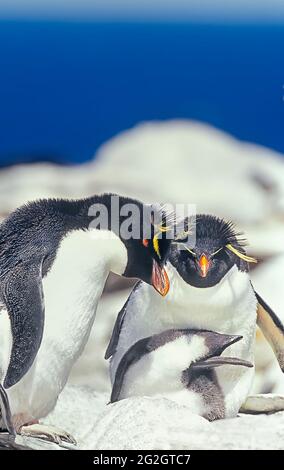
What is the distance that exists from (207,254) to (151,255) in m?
0.14

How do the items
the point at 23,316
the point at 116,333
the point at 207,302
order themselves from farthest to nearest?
the point at 116,333
the point at 207,302
the point at 23,316

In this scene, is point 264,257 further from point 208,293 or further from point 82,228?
point 82,228

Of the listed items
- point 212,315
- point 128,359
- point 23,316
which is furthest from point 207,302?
point 23,316

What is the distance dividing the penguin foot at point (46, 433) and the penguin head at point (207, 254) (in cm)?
51

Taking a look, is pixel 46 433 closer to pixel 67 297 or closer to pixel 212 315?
pixel 67 297

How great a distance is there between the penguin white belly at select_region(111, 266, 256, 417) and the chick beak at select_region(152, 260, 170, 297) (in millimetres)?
41

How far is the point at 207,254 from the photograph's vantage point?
8.21 ft

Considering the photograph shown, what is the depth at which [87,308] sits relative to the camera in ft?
8.27

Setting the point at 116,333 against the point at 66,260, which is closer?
the point at 66,260

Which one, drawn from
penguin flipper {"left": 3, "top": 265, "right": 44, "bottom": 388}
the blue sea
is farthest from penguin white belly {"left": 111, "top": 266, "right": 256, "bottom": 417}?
the blue sea

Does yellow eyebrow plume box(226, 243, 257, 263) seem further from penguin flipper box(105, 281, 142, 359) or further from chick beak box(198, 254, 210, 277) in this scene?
penguin flipper box(105, 281, 142, 359)

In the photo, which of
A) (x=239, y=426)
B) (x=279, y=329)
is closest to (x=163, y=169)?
(x=279, y=329)

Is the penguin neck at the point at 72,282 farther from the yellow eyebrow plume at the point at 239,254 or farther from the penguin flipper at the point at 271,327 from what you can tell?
the penguin flipper at the point at 271,327
